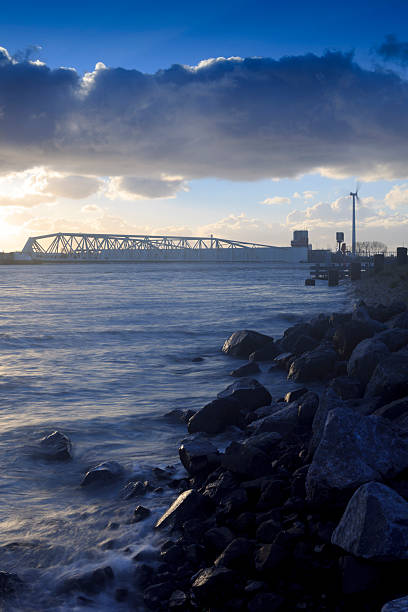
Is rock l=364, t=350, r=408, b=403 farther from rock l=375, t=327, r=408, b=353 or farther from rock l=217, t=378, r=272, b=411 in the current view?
rock l=375, t=327, r=408, b=353

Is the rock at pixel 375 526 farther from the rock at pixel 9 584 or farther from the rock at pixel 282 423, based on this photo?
the rock at pixel 9 584

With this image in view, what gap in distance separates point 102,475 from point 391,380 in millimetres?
4054

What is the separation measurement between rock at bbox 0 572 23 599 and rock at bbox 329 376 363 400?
546cm

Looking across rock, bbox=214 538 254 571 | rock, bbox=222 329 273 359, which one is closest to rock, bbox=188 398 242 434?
rock, bbox=214 538 254 571

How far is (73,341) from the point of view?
19594 millimetres

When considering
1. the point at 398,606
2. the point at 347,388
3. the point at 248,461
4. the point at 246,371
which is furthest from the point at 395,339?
the point at 398,606

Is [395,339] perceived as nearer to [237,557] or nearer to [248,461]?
[248,461]

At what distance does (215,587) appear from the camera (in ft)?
12.5

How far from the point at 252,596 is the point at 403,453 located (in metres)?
1.85

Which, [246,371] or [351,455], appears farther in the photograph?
[246,371]

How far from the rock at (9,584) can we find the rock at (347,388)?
A: 5459mm

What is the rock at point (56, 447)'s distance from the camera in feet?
24.5

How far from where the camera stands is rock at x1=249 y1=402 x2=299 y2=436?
21.5ft

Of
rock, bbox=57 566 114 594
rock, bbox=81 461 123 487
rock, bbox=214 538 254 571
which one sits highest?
rock, bbox=214 538 254 571
